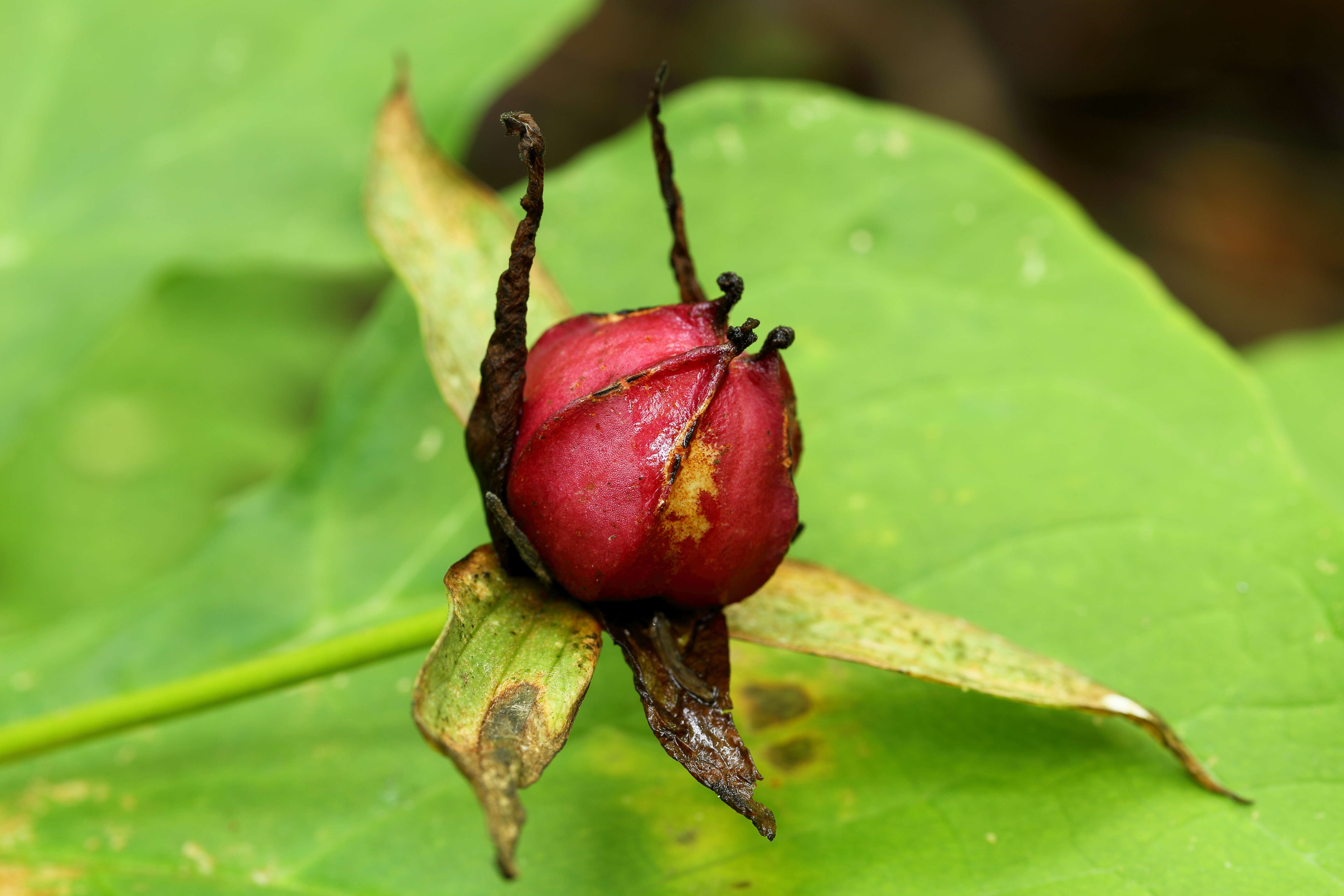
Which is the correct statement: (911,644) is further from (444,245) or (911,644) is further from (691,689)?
(444,245)

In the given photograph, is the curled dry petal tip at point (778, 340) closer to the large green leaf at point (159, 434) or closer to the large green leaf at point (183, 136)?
the large green leaf at point (183, 136)

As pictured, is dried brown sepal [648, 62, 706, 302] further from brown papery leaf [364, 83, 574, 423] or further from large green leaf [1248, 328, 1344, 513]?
large green leaf [1248, 328, 1344, 513]

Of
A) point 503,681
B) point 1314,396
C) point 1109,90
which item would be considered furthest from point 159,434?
point 1109,90

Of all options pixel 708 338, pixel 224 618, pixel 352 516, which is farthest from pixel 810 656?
pixel 224 618

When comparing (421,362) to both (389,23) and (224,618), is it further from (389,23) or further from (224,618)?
(389,23)

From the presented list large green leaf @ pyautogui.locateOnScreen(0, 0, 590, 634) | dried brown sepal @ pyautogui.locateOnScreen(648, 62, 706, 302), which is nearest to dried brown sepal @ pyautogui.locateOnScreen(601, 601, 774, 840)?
dried brown sepal @ pyautogui.locateOnScreen(648, 62, 706, 302)
